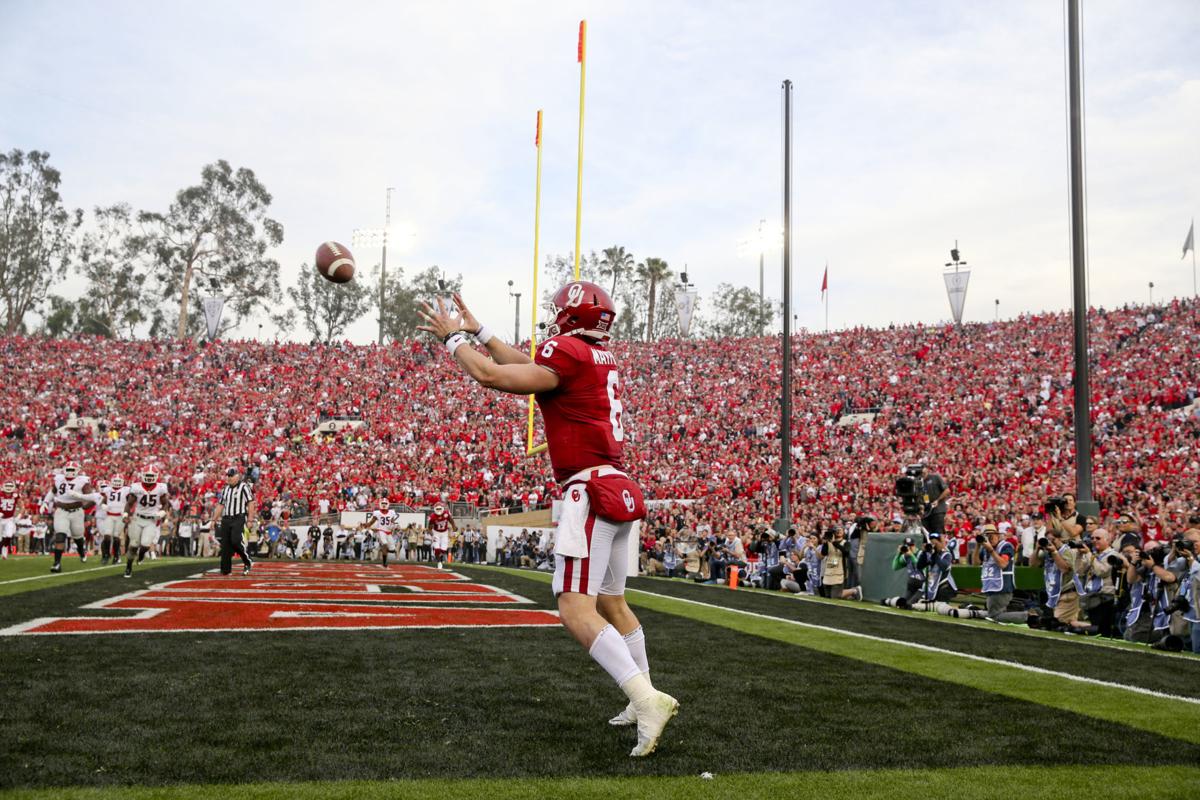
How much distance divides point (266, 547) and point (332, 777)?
85.5ft

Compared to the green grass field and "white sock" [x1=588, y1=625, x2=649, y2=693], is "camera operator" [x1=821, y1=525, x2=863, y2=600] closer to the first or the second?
the green grass field

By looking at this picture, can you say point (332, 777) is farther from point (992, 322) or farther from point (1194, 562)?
point (992, 322)

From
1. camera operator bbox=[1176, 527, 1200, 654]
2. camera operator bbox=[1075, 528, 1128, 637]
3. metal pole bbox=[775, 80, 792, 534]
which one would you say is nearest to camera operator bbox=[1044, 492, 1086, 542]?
camera operator bbox=[1075, 528, 1128, 637]

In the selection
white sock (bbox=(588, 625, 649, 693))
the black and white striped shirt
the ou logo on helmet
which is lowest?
white sock (bbox=(588, 625, 649, 693))

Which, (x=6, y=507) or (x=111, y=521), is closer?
(x=111, y=521)

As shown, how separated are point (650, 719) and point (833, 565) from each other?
13.3 meters

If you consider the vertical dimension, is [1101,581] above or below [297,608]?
above

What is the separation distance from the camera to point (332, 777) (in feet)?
11.4

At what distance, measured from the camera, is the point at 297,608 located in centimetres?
1000

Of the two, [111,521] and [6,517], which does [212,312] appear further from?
[111,521]

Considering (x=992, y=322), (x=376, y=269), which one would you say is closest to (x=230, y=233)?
(x=376, y=269)

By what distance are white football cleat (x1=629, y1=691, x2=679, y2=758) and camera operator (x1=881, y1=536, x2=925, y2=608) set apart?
1140 cm

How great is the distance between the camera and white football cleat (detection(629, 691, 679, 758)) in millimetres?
3936

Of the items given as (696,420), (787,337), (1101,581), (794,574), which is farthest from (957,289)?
(1101,581)
